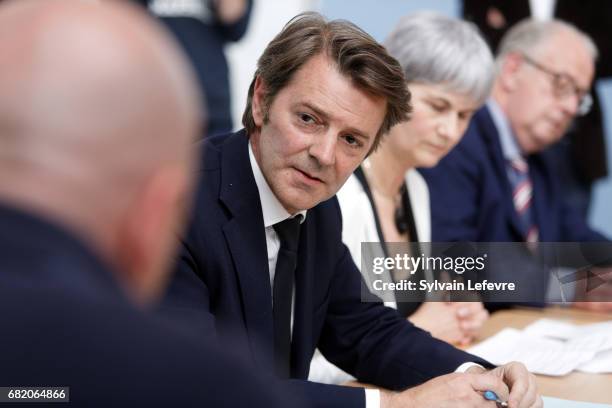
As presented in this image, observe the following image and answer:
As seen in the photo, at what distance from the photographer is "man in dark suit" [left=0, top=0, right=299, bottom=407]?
581 millimetres

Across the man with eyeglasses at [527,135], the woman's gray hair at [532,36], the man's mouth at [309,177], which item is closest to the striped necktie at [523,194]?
the man with eyeglasses at [527,135]

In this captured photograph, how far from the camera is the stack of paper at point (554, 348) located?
71.3 inches

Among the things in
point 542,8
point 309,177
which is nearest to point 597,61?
point 542,8

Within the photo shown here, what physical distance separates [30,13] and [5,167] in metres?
0.12

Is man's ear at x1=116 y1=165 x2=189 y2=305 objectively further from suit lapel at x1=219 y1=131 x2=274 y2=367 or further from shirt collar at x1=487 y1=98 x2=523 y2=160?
shirt collar at x1=487 y1=98 x2=523 y2=160

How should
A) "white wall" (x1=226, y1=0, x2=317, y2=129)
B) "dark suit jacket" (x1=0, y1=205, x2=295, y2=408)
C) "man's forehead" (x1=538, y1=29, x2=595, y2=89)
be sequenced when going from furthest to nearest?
1. "white wall" (x1=226, y1=0, x2=317, y2=129)
2. "man's forehead" (x1=538, y1=29, x2=595, y2=89)
3. "dark suit jacket" (x1=0, y1=205, x2=295, y2=408)

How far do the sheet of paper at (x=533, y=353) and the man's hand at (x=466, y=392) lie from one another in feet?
0.92

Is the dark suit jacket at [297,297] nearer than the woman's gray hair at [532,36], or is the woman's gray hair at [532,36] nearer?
the dark suit jacket at [297,297]

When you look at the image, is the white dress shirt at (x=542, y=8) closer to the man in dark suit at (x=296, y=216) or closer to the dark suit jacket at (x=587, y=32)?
the dark suit jacket at (x=587, y=32)

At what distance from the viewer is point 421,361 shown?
65.1 inches

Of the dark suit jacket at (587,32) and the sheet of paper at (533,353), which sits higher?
the dark suit jacket at (587,32)

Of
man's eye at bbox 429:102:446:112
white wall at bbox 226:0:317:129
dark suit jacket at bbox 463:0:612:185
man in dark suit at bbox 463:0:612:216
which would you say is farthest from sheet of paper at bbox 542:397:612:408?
white wall at bbox 226:0:317:129

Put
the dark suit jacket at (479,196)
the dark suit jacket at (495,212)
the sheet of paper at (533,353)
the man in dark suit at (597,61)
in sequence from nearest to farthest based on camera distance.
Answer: the sheet of paper at (533,353)
the dark suit jacket at (495,212)
the dark suit jacket at (479,196)
the man in dark suit at (597,61)

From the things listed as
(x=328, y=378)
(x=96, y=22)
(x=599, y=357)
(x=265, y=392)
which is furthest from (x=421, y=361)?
(x=96, y=22)
